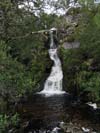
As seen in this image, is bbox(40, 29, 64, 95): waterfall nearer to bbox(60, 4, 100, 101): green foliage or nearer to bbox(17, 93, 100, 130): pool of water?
bbox(60, 4, 100, 101): green foliage

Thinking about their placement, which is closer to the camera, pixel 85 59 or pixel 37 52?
pixel 85 59

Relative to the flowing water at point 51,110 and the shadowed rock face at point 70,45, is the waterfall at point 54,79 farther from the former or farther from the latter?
the shadowed rock face at point 70,45

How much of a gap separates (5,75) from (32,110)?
679cm

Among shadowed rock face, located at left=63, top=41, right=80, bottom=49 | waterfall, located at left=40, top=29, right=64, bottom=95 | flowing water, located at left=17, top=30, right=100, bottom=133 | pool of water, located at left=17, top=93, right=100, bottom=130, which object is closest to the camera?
flowing water, located at left=17, top=30, right=100, bottom=133

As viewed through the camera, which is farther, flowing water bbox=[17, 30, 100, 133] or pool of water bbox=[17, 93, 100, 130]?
pool of water bbox=[17, 93, 100, 130]

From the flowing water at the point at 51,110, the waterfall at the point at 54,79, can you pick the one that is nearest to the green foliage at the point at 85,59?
the waterfall at the point at 54,79

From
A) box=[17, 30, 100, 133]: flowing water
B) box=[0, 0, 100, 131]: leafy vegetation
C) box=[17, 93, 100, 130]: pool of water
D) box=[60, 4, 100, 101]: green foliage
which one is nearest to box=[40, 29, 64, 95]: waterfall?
box=[17, 30, 100, 133]: flowing water

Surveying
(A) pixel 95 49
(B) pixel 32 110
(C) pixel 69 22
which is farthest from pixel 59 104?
Answer: (C) pixel 69 22

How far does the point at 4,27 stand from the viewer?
48.1 feet

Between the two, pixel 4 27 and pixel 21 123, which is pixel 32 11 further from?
pixel 21 123

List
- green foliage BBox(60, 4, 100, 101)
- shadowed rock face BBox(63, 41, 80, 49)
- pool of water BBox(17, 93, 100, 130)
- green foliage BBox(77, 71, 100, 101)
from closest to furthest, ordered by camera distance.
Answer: pool of water BBox(17, 93, 100, 130) < green foliage BBox(77, 71, 100, 101) < green foliage BBox(60, 4, 100, 101) < shadowed rock face BBox(63, 41, 80, 49)

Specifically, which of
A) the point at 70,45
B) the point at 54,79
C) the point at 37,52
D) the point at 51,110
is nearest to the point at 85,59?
the point at 70,45

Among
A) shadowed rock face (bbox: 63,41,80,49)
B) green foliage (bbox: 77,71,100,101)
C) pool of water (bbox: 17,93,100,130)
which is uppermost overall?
shadowed rock face (bbox: 63,41,80,49)

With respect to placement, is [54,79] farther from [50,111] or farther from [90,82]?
[50,111]
